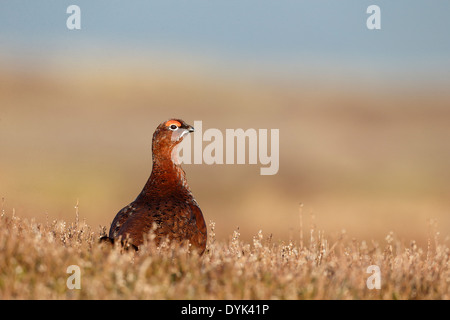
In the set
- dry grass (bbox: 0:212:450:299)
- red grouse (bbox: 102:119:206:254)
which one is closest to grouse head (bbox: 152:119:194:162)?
red grouse (bbox: 102:119:206:254)

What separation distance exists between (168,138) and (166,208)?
2.92 feet

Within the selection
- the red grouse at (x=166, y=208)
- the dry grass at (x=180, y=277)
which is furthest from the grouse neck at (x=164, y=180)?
the dry grass at (x=180, y=277)

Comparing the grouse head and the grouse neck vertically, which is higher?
the grouse head

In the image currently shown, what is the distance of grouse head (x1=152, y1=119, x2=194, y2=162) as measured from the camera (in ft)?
28.0

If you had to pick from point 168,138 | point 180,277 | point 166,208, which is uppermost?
point 168,138

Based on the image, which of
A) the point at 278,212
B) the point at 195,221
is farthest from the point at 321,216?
the point at 195,221

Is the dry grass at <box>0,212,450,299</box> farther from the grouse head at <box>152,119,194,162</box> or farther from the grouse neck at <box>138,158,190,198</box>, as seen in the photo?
the grouse head at <box>152,119,194,162</box>

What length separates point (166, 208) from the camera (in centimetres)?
819

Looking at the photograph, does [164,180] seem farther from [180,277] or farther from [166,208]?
[180,277]

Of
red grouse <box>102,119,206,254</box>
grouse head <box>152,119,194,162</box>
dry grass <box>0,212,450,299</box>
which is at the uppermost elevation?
grouse head <box>152,119,194,162</box>

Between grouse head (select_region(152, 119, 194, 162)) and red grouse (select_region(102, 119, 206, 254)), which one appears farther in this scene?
grouse head (select_region(152, 119, 194, 162))

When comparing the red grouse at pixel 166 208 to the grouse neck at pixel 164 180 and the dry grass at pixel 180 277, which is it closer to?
the grouse neck at pixel 164 180

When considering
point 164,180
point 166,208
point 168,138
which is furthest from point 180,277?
point 168,138
